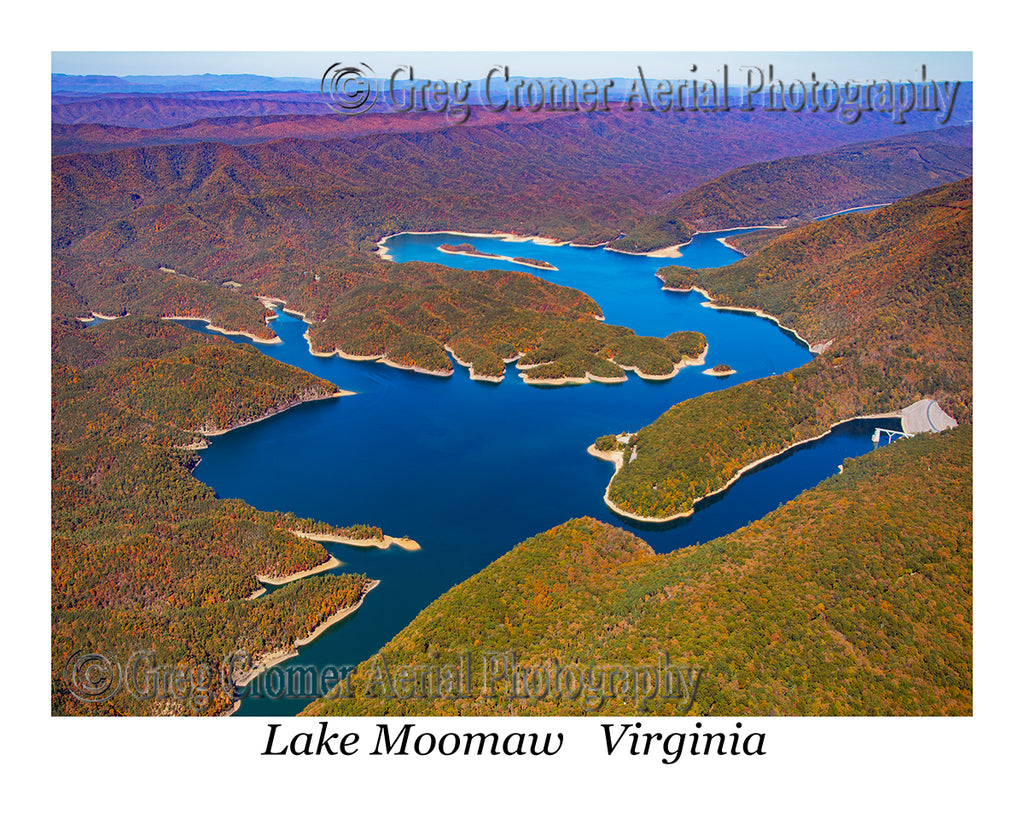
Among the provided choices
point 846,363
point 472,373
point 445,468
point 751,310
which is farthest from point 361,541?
point 751,310

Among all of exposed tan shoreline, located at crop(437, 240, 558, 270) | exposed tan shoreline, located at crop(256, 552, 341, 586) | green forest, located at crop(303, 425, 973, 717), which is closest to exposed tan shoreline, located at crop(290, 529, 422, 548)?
exposed tan shoreline, located at crop(256, 552, 341, 586)

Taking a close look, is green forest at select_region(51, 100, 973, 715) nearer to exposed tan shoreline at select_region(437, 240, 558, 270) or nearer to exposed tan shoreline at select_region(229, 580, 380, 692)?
exposed tan shoreline at select_region(229, 580, 380, 692)

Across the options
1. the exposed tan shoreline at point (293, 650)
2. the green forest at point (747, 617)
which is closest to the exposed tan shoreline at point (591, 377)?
the green forest at point (747, 617)

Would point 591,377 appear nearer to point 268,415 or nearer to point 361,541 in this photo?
point 268,415

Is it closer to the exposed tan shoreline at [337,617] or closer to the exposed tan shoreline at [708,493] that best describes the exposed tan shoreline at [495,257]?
the exposed tan shoreline at [708,493]

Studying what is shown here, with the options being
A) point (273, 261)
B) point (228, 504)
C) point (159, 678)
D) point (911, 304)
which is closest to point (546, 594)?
point (159, 678)
